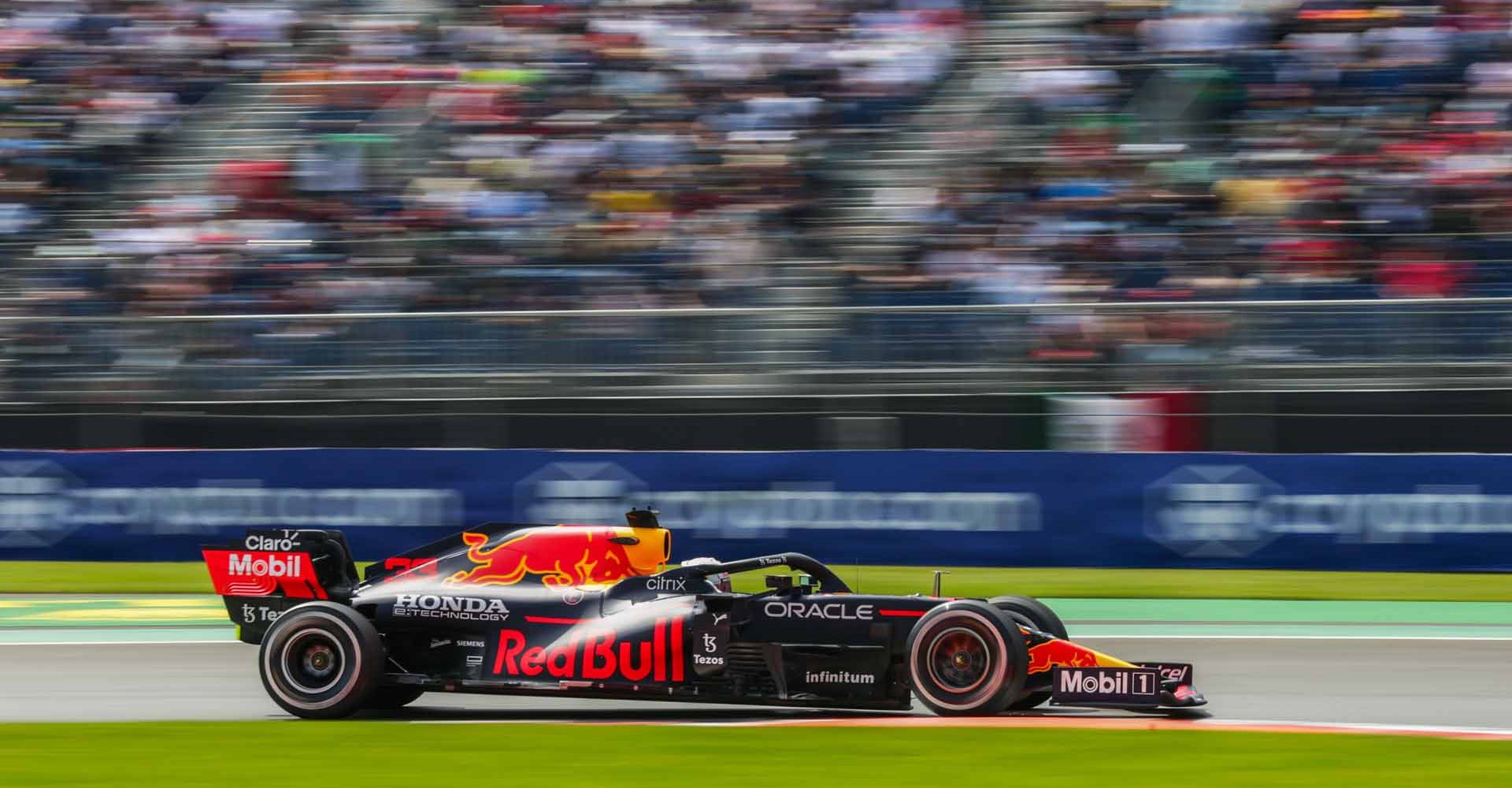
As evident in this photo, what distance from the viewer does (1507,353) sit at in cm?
1504

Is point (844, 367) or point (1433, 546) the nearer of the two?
point (1433, 546)

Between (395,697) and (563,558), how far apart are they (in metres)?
1.13

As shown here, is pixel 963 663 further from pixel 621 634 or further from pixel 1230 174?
pixel 1230 174

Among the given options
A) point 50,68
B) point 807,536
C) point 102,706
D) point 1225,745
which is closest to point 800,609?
point 1225,745

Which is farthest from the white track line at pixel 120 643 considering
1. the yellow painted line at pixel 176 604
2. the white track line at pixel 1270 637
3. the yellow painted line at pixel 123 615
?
the white track line at pixel 1270 637

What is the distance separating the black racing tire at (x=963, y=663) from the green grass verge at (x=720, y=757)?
0.24 m

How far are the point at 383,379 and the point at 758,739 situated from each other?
9.17 metres

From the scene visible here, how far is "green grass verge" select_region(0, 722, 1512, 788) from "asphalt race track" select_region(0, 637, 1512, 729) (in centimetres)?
77

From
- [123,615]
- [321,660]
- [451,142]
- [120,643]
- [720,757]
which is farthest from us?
[451,142]

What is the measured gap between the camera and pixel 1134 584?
14.9 m

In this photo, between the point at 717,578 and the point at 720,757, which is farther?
the point at 717,578

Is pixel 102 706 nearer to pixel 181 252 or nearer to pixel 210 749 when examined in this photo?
pixel 210 749

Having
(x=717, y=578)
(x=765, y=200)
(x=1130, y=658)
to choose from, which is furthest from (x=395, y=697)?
(x=765, y=200)

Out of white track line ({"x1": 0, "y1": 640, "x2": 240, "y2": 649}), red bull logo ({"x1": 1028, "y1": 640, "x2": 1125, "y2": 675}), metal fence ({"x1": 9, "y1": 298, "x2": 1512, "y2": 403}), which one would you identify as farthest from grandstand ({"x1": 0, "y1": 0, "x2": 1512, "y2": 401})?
red bull logo ({"x1": 1028, "y1": 640, "x2": 1125, "y2": 675})
